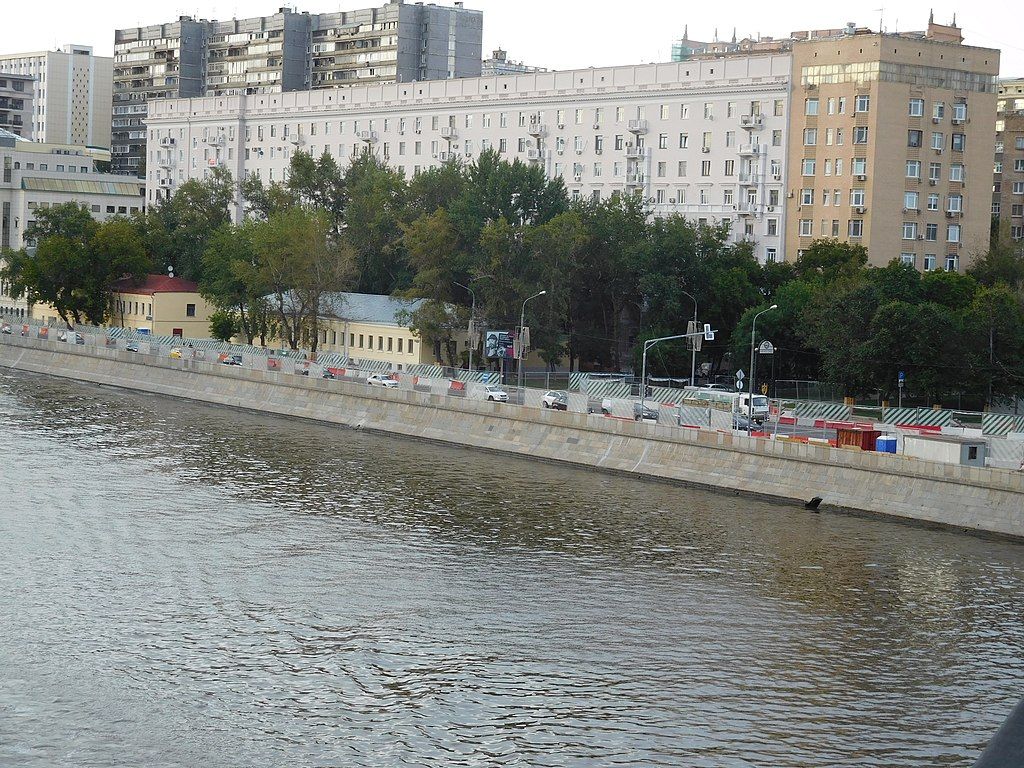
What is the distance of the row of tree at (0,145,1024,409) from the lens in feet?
197

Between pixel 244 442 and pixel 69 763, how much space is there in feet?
114

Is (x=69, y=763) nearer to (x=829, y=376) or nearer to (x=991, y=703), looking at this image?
(x=991, y=703)

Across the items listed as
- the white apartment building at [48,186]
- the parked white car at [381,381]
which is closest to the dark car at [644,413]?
the parked white car at [381,381]

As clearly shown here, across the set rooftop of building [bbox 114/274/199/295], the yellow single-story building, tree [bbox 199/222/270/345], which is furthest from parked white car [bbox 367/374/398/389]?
rooftop of building [bbox 114/274/199/295]

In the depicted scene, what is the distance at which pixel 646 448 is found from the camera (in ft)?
163

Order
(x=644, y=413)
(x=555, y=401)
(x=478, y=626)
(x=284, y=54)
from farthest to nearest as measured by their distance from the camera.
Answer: (x=284, y=54)
(x=555, y=401)
(x=644, y=413)
(x=478, y=626)

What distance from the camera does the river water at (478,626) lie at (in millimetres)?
23172

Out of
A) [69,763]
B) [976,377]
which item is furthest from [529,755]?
[976,377]

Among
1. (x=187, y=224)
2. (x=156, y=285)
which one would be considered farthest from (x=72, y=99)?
(x=156, y=285)

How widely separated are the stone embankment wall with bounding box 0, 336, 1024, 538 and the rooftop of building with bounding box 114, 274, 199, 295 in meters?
21.5

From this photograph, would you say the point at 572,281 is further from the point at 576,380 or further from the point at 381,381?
the point at 381,381

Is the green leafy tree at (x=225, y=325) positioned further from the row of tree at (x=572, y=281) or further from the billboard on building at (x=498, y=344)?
the billboard on building at (x=498, y=344)

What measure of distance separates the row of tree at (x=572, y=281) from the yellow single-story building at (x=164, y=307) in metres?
1.78

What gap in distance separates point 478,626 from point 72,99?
167 m
